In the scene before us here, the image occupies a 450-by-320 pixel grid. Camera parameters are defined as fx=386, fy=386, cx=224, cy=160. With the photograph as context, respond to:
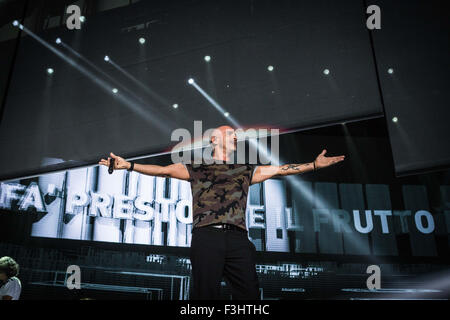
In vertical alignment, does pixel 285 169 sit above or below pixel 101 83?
below

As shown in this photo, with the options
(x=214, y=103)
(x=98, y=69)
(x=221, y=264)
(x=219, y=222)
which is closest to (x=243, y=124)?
(x=214, y=103)

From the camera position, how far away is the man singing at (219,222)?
182cm

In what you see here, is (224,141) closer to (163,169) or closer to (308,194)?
(163,169)

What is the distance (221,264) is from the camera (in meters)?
1.84

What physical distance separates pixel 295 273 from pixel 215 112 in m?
2.06

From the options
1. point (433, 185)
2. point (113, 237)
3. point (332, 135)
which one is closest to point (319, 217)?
point (332, 135)

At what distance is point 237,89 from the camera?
4.24 metres

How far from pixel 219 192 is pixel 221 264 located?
39 cm

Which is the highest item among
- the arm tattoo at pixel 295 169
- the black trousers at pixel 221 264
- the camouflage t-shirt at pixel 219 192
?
the arm tattoo at pixel 295 169

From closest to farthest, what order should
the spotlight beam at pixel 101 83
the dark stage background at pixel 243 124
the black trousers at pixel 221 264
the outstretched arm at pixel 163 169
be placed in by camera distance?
the black trousers at pixel 221 264 → the outstretched arm at pixel 163 169 → the dark stage background at pixel 243 124 → the spotlight beam at pixel 101 83

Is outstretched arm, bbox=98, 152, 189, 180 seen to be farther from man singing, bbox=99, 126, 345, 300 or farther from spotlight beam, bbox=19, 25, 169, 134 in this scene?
spotlight beam, bbox=19, 25, 169, 134

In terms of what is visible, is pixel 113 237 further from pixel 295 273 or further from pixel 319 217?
pixel 319 217

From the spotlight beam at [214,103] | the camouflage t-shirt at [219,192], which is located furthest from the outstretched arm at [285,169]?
the spotlight beam at [214,103]

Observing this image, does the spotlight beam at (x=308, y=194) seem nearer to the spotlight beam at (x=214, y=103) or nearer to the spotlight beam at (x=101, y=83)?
the spotlight beam at (x=214, y=103)
